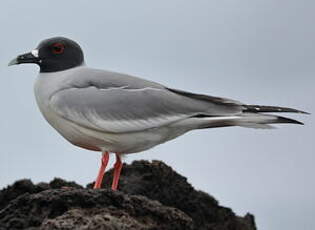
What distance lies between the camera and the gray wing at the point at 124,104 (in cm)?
1647

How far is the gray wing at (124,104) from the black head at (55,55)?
81cm

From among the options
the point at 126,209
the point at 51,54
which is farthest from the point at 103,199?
the point at 51,54

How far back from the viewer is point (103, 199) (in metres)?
12.8

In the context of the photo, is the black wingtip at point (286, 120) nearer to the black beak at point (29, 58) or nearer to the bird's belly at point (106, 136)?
the bird's belly at point (106, 136)

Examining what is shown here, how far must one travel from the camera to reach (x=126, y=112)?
16.7m

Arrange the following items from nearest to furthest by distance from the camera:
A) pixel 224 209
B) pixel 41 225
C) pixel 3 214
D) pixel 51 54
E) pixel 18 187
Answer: pixel 41 225
pixel 3 214
pixel 18 187
pixel 51 54
pixel 224 209

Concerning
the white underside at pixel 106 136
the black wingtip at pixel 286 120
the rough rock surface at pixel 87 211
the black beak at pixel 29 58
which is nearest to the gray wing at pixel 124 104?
the white underside at pixel 106 136

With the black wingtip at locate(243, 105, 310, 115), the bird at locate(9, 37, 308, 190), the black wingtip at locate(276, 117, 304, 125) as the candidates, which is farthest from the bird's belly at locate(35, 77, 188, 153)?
the black wingtip at locate(276, 117, 304, 125)

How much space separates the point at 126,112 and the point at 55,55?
6.22ft

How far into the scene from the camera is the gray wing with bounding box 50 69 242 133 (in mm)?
16469

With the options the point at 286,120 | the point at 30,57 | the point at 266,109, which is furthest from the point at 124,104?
the point at 286,120

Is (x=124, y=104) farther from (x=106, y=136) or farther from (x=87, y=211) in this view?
(x=87, y=211)

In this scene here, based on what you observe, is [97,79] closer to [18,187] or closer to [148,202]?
[18,187]

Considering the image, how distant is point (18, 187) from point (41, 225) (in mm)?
3809
